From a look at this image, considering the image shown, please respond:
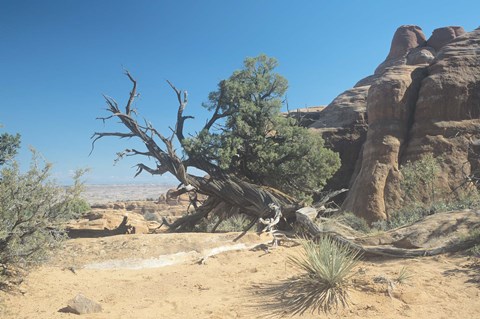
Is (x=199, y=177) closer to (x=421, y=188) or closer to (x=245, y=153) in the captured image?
(x=245, y=153)

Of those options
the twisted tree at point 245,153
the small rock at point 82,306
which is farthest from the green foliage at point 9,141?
the small rock at point 82,306

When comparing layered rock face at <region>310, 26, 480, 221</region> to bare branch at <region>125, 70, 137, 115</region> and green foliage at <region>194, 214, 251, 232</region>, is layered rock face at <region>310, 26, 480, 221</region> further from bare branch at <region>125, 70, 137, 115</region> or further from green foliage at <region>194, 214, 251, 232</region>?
bare branch at <region>125, 70, 137, 115</region>

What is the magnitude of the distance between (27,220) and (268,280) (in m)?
4.50

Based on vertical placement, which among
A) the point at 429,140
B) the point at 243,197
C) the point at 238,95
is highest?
the point at 238,95

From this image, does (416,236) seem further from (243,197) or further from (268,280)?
(243,197)

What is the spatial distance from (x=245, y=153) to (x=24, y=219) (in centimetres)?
993

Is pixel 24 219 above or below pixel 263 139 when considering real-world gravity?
below

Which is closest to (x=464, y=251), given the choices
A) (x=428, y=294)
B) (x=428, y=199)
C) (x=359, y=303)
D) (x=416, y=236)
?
(x=416, y=236)

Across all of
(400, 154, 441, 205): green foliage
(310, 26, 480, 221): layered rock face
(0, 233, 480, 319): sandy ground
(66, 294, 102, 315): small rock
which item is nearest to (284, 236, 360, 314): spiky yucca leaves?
(0, 233, 480, 319): sandy ground

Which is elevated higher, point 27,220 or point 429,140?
point 429,140

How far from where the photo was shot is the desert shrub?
18.7 feet

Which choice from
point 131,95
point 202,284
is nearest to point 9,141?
point 131,95

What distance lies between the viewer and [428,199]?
20.0 metres

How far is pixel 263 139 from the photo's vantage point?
14562mm
